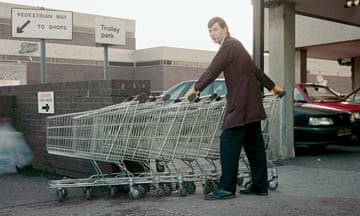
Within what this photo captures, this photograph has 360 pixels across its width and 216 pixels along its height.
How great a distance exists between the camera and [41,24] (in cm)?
924

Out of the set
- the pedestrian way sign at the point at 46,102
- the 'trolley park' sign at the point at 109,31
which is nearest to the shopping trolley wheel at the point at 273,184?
the pedestrian way sign at the point at 46,102

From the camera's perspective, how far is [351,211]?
15.6 ft

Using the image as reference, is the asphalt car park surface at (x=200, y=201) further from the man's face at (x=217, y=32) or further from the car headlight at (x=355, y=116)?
the car headlight at (x=355, y=116)

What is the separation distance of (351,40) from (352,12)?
5.66 m

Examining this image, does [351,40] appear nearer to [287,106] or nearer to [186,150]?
[287,106]

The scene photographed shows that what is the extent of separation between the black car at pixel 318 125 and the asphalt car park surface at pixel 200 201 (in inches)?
93.4

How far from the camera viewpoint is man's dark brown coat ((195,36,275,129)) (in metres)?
5.23

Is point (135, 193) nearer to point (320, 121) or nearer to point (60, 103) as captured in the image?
point (60, 103)

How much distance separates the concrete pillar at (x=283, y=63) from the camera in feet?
29.9

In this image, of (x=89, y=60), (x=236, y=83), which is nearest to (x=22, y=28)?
(x=236, y=83)

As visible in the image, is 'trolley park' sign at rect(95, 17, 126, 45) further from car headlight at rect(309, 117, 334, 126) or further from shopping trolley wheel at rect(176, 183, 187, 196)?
shopping trolley wheel at rect(176, 183, 187, 196)

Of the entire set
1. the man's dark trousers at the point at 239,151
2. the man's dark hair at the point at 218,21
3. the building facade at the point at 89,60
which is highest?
the building facade at the point at 89,60

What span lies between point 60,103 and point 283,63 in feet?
14.3

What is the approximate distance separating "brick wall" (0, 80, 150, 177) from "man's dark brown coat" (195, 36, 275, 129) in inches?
57.2
